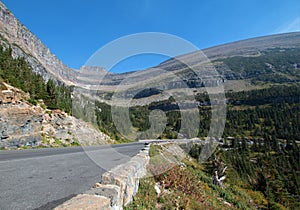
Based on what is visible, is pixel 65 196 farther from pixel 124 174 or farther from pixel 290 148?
pixel 290 148

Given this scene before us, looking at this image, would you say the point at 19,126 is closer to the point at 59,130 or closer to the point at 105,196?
the point at 59,130

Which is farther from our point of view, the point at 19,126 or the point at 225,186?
the point at 225,186

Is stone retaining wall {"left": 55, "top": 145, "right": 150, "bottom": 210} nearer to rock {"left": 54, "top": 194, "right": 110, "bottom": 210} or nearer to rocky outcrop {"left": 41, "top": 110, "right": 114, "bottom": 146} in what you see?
rock {"left": 54, "top": 194, "right": 110, "bottom": 210}

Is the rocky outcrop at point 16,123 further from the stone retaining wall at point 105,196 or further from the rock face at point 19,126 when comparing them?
the stone retaining wall at point 105,196

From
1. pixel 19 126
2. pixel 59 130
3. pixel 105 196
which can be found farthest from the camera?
pixel 59 130

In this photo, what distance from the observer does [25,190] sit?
5078 mm

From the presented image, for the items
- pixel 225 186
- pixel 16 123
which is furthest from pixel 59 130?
pixel 225 186

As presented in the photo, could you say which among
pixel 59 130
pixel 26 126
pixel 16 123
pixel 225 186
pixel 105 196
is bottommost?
pixel 225 186

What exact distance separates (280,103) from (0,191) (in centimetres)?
19403

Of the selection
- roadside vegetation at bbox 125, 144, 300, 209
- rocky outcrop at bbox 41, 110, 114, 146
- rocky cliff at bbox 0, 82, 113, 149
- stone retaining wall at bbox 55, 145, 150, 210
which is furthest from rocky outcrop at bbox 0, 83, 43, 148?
stone retaining wall at bbox 55, 145, 150, 210

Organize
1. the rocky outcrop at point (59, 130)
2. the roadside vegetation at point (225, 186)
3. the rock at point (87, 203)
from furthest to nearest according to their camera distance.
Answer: the rocky outcrop at point (59, 130), the roadside vegetation at point (225, 186), the rock at point (87, 203)

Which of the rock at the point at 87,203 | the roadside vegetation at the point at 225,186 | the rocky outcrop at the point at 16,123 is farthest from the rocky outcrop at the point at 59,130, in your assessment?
the rock at the point at 87,203

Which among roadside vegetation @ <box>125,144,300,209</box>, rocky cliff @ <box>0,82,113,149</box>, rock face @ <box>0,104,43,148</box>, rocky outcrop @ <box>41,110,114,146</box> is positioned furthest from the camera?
rocky outcrop @ <box>41,110,114,146</box>

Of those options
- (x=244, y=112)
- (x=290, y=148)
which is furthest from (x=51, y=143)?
(x=244, y=112)
